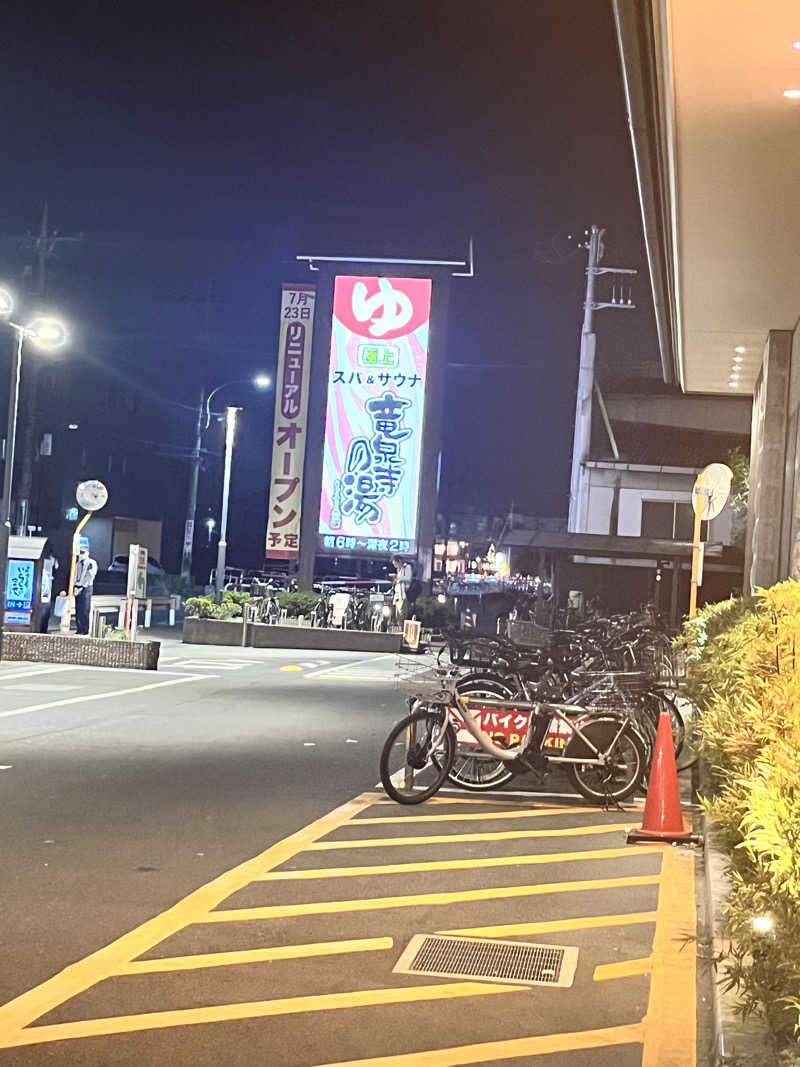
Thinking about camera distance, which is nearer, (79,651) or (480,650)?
(480,650)

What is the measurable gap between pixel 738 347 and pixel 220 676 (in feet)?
33.1

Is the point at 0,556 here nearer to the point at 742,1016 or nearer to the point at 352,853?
the point at 352,853

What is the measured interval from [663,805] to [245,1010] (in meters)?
4.66

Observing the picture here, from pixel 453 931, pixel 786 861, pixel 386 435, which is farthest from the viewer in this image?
pixel 386 435

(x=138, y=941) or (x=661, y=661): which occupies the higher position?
(x=661, y=661)

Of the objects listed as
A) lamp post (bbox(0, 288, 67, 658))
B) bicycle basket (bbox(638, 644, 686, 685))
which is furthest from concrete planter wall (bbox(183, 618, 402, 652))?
bicycle basket (bbox(638, 644, 686, 685))

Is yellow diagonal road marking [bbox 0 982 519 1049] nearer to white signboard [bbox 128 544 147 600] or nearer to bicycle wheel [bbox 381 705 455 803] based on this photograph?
bicycle wheel [bbox 381 705 455 803]

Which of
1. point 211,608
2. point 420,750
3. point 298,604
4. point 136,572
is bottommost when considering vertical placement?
point 420,750

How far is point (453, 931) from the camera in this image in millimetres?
6387

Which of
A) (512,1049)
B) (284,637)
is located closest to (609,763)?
(512,1049)

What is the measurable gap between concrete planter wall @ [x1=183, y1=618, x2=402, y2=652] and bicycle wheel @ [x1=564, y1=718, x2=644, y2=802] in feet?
63.1

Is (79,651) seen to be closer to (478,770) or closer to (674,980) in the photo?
(478,770)

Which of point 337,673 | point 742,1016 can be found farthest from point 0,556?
point 742,1016

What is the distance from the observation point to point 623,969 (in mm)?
5871
